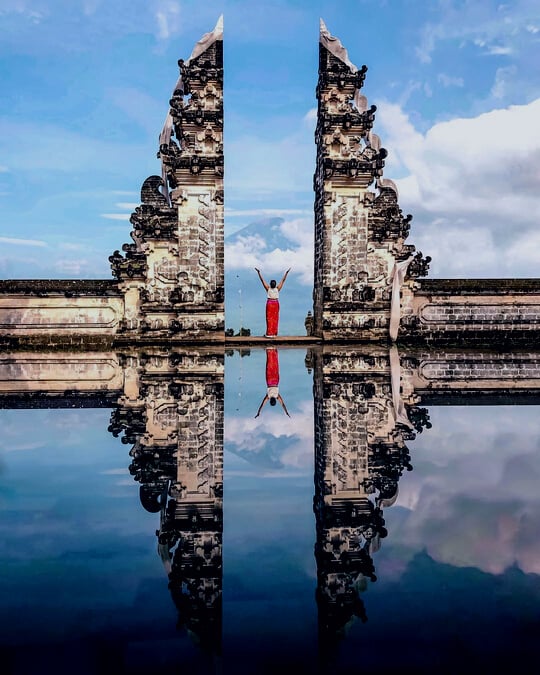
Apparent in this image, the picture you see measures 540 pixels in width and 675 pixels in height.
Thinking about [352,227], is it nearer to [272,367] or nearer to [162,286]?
[162,286]

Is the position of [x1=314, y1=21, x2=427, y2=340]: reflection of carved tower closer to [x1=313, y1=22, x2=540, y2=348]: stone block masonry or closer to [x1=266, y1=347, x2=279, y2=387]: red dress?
[x1=313, y1=22, x2=540, y2=348]: stone block masonry

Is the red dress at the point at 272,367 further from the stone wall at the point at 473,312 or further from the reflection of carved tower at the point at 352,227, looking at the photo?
the stone wall at the point at 473,312

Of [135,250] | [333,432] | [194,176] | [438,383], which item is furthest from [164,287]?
[333,432]

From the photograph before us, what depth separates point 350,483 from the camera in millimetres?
4094

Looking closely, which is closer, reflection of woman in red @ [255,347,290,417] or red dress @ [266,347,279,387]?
reflection of woman in red @ [255,347,290,417]

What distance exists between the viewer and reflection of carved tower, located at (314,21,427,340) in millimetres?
18359

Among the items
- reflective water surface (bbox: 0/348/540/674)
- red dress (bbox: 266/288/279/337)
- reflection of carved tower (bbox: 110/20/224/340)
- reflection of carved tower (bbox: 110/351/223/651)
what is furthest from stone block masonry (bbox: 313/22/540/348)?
reflective water surface (bbox: 0/348/540/674)

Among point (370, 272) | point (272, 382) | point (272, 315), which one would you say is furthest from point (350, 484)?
point (272, 315)

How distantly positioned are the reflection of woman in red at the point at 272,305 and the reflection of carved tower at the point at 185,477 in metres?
10.1

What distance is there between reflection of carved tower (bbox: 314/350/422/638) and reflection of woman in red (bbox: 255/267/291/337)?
1085cm

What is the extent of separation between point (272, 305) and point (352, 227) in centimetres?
301

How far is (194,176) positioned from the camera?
58.6 feet

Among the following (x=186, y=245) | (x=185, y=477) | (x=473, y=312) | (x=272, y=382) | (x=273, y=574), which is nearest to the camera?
(x=273, y=574)

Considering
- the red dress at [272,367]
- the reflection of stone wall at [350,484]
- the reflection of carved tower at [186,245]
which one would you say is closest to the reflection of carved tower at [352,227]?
the red dress at [272,367]
